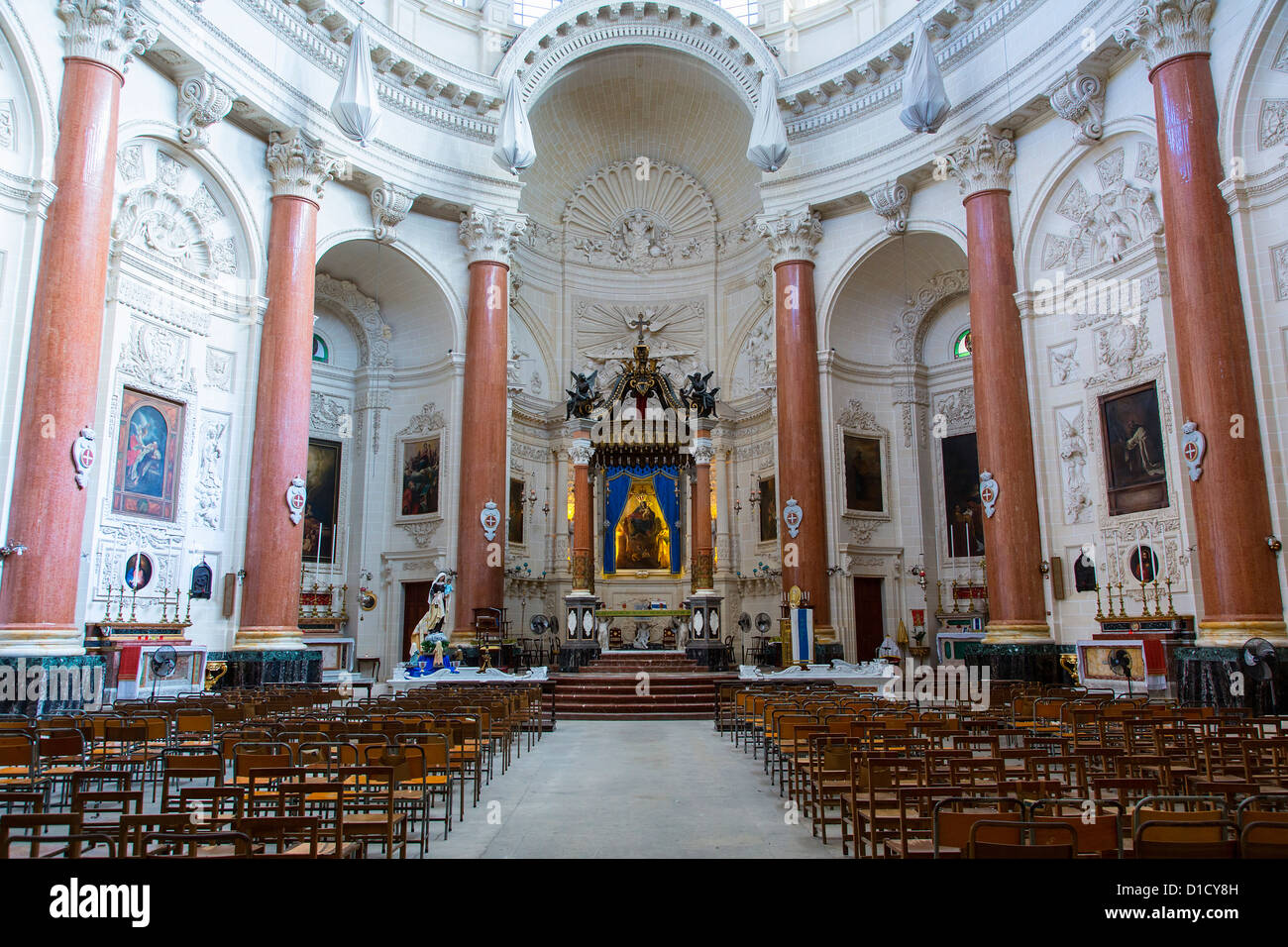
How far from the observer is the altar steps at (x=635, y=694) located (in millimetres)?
17781

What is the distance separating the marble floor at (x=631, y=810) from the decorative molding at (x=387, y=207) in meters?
15.3

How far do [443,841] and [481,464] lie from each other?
17.4 meters

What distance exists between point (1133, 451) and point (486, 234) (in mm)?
16527

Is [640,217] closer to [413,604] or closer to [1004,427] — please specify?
[413,604]

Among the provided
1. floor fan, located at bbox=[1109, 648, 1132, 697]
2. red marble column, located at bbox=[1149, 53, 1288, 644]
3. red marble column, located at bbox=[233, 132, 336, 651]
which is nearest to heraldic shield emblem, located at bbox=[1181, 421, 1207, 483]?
red marble column, located at bbox=[1149, 53, 1288, 644]

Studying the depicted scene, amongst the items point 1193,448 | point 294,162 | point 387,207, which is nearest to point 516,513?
point 387,207

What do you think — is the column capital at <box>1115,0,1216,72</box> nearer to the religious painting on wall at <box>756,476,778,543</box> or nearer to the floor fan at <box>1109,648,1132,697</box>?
the floor fan at <box>1109,648,1132,697</box>

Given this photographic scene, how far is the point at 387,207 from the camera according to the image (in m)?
23.0

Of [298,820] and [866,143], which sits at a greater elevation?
[866,143]

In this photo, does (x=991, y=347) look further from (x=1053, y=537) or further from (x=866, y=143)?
(x=866, y=143)

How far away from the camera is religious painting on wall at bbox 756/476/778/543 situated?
2702 centimetres

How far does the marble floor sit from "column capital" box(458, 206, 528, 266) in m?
15.8
